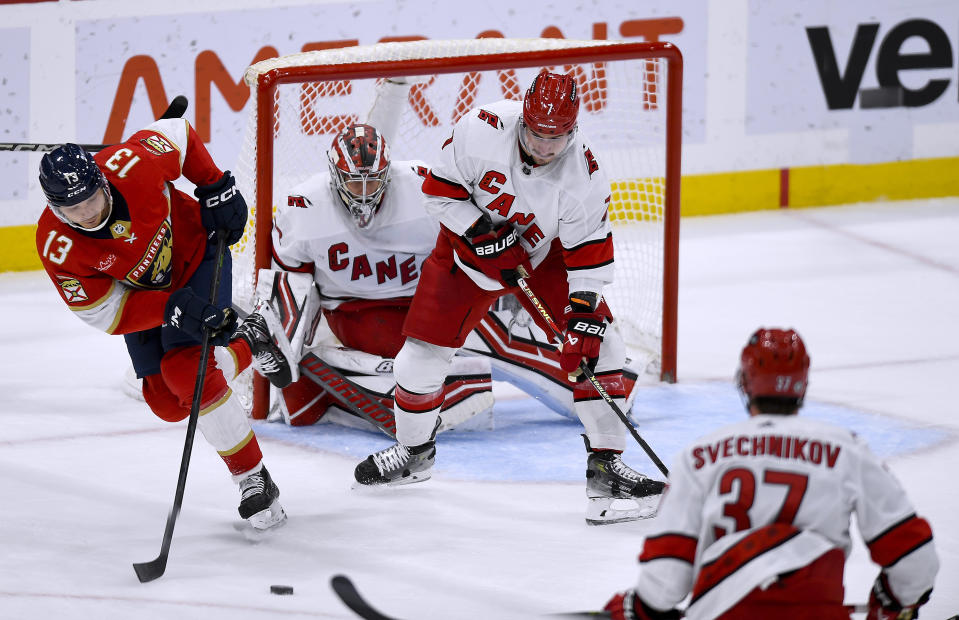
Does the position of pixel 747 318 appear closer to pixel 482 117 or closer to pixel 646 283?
pixel 646 283

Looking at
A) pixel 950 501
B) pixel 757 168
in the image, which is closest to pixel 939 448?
pixel 950 501

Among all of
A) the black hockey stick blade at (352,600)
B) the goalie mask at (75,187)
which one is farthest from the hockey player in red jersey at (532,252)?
the black hockey stick blade at (352,600)

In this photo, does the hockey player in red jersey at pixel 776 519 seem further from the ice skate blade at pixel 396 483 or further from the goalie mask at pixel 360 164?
the goalie mask at pixel 360 164

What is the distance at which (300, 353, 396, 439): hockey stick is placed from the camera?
14.2 ft

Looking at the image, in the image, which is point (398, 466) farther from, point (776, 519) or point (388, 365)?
point (776, 519)

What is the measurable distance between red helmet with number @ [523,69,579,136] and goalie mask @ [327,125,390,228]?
2.92 feet

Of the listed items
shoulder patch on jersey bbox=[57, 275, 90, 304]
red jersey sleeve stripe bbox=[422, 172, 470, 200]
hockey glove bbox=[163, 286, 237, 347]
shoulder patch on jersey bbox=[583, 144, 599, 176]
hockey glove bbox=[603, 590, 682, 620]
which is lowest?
hockey glove bbox=[603, 590, 682, 620]

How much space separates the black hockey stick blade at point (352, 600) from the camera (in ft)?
8.77

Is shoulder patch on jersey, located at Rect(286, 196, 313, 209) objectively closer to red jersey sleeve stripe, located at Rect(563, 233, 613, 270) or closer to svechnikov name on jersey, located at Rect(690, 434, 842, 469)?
red jersey sleeve stripe, located at Rect(563, 233, 613, 270)

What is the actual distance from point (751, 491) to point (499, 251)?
1.59 metres

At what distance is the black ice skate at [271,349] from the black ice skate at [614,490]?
3.74ft

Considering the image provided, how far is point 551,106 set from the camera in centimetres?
335

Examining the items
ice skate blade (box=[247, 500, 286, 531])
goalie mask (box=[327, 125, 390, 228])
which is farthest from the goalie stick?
ice skate blade (box=[247, 500, 286, 531])

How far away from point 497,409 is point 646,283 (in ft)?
2.70
